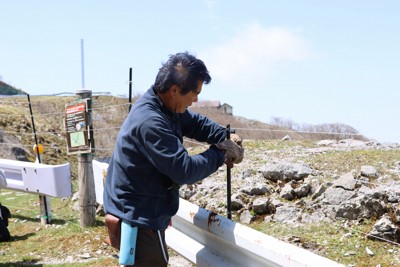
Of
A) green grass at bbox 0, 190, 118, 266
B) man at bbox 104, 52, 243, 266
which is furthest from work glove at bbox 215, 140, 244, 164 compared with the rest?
green grass at bbox 0, 190, 118, 266

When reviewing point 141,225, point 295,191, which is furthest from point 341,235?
point 141,225

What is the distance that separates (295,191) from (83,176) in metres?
2.85

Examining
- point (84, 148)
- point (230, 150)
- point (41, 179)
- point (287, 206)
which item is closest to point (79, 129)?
point (84, 148)

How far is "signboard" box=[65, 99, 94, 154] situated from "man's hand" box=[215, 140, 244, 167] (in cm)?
398

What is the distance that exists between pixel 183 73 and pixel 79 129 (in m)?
4.38

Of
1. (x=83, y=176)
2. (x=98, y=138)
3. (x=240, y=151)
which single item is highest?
(x=240, y=151)

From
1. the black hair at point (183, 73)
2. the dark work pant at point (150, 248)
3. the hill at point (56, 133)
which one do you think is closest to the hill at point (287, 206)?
the dark work pant at point (150, 248)

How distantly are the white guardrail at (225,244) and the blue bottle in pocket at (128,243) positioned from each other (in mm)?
601

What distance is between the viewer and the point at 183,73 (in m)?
2.92

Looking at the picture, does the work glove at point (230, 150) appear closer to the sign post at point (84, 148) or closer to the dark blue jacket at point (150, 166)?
the dark blue jacket at point (150, 166)

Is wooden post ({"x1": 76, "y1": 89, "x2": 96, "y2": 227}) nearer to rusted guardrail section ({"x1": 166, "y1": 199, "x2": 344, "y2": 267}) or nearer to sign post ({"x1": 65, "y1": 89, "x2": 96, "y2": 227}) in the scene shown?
sign post ({"x1": 65, "y1": 89, "x2": 96, "y2": 227})

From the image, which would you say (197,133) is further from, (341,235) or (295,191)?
(295,191)

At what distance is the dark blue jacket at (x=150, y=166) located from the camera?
2.84 meters

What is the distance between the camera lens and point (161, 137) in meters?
2.83
